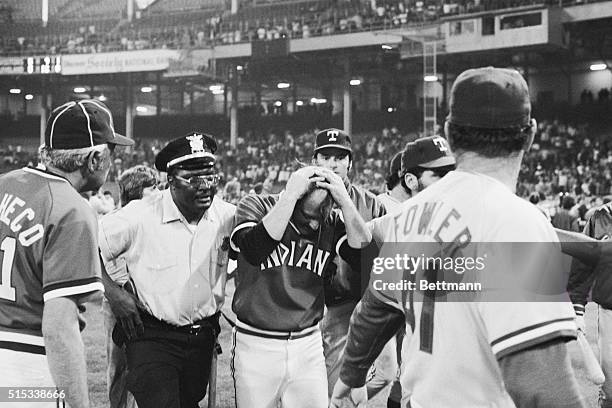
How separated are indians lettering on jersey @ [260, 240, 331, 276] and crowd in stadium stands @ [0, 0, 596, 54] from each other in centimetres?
2672

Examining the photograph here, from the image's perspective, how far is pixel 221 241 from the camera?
12.7 feet

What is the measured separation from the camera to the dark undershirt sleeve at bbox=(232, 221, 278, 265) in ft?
10.8

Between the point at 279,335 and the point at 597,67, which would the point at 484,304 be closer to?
the point at 279,335

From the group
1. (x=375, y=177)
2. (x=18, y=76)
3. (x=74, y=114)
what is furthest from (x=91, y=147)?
(x=18, y=76)

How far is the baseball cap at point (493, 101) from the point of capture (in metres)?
1.86

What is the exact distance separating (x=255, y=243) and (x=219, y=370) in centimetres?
429

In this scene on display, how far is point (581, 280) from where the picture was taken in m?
3.34

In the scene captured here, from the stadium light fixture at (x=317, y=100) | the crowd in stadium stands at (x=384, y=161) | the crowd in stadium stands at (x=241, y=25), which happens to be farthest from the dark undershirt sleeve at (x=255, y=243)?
the stadium light fixture at (x=317, y=100)

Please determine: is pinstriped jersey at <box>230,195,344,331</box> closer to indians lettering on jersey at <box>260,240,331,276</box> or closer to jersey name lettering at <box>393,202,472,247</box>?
indians lettering on jersey at <box>260,240,331,276</box>

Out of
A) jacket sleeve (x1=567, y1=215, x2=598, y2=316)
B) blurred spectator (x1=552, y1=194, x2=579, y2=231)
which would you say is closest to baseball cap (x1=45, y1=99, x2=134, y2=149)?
jacket sleeve (x1=567, y1=215, x2=598, y2=316)

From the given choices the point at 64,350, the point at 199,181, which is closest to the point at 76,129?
the point at 64,350

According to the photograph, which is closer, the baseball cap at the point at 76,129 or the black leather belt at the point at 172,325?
the baseball cap at the point at 76,129

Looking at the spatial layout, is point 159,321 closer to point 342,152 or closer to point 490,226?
point 342,152

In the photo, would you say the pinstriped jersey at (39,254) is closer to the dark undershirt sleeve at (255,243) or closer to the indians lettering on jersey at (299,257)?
the dark undershirt sleeve at (255,243)
